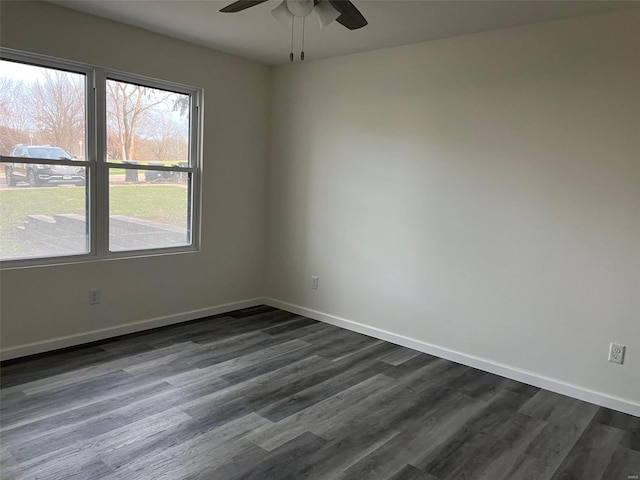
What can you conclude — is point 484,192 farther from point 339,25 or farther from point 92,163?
point 92,163

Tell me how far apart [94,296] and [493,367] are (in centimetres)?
306

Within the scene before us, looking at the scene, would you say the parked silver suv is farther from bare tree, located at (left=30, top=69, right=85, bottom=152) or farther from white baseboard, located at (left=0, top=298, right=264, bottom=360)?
white baseboard, located at (left=0, top=298, right=264, bottom=360)

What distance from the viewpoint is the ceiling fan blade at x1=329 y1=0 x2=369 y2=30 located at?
2.25 meters

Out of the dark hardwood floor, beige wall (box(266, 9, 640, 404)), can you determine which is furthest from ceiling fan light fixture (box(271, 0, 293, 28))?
the dark hardwood floor

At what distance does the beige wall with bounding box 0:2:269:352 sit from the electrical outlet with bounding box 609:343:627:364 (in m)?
3.17

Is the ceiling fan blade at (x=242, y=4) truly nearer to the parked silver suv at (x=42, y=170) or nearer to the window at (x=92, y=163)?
the window at (x=92, y=163)

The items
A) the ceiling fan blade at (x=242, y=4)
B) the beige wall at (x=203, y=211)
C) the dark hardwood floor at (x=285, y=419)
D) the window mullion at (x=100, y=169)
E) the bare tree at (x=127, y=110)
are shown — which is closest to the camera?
the dark hardwood floor at (x=285, y=419)

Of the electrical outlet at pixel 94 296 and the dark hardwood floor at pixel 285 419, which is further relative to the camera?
the electrical outlet at pixel 94 296

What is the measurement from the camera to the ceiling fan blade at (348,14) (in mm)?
2254

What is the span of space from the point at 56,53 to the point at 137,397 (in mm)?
2380

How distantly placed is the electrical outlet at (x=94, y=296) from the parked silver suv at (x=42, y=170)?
0.83 m

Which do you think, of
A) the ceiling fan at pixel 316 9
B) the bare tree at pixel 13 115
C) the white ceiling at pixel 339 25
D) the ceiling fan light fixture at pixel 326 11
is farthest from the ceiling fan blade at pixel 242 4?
the bare tree at pixel 13 115

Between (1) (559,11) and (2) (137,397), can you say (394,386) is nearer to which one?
(2) (137,397)

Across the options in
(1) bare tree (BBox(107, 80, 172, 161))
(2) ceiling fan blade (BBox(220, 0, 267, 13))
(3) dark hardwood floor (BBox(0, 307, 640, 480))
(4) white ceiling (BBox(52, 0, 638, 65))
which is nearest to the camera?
(3) dark hardwood floor (BBox(0, 307, 640, 480))
